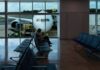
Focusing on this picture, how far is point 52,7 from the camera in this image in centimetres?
2380

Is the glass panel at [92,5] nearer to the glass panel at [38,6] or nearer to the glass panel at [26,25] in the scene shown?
the glass panel at [38,6]

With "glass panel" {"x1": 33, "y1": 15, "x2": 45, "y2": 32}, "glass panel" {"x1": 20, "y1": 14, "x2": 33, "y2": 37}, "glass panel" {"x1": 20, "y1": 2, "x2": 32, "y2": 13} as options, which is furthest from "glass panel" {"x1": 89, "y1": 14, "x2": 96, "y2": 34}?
"glass panel" {"x1": 20, "y1": 2, "x2": 32, "y2": 13}

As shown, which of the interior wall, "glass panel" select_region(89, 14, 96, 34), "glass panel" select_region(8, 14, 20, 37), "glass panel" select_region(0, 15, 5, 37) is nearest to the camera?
the interior wall

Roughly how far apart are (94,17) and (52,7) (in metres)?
3.79

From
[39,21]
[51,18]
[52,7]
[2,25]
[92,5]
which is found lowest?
[2,25]

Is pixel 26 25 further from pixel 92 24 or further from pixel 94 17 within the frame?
pixel 94 17

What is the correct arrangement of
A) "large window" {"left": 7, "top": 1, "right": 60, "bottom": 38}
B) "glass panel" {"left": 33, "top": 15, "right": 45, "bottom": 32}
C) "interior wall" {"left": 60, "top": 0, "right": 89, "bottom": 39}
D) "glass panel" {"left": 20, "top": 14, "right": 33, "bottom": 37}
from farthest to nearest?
"glass panel" {"left": 33, "top": 15, "right": 45, "bottom": 32} → "glass panel" {"left": 20, "top": 14, "right": 33, "bottom": 37} → "large window" {"left": 7, "top": 1, "right": 60, "bottom": 38} → "interior wall" {"left": 60, "top": 0, "right": 89, "bottom": 39}

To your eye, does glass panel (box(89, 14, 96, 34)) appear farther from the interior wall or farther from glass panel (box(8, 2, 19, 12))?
glass panel (box(8, 2, 19, 12))

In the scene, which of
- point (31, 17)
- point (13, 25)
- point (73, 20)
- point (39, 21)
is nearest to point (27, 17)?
point (31, 17)

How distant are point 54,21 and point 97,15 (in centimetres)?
388

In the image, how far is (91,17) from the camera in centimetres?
2331

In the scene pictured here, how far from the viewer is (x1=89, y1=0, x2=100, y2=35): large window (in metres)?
23.3

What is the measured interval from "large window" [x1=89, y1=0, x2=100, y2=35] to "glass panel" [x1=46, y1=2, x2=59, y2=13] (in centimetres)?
298

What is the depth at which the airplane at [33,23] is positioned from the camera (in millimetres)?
24064
